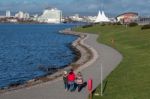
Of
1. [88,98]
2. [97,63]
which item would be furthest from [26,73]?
[88,98]

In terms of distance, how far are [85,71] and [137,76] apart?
605cm

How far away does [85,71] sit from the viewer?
35.6 metres

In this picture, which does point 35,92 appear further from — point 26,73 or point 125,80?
point 26,73

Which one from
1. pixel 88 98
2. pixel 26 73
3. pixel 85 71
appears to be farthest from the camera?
pixel 26 73

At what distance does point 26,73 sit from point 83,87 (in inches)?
600

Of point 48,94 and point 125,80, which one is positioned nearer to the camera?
point 48,94

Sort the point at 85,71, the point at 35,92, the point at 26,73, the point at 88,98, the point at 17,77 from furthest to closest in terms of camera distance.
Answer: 1. the point at 26,73
2. the point at 17,77
3. the point at 85,71
4. the point at 35,92
5. the point at 88,98

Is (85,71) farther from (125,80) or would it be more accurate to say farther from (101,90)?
(101,90)

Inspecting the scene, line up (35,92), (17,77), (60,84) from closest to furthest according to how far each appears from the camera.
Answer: (35,92) → (60,84) → (17,77)

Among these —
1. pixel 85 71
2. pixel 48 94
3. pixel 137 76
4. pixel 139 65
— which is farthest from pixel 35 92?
pixel 139 65

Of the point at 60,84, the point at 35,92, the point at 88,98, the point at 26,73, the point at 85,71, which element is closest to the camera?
the point at 88,98

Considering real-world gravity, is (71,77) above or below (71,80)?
above

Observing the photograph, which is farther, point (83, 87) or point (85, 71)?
point (85, 71)

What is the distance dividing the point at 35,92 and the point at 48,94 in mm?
1221
